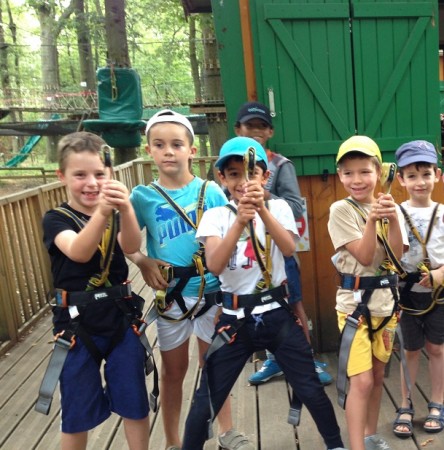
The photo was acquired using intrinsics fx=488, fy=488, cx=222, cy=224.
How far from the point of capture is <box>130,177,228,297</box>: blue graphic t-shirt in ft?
7.41

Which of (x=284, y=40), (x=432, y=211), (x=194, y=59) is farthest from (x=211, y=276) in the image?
(x=194, y=59)

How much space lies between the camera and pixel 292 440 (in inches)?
102

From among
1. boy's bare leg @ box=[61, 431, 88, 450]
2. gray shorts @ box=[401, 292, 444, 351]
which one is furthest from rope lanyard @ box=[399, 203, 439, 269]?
boy's bare leg @ box=[61, 431, 88, 450]

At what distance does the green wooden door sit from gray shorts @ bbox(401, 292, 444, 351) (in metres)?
1.15

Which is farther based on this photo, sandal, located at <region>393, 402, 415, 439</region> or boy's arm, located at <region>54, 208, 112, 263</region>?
sandal, located at <region>393, 402, 415, 439</region>

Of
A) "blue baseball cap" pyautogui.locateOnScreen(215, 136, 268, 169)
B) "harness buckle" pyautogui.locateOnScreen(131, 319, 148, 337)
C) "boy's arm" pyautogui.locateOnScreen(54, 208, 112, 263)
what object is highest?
"blue baseball cap" pyautogui.locateOnScreen(215, 136, 268, 169)

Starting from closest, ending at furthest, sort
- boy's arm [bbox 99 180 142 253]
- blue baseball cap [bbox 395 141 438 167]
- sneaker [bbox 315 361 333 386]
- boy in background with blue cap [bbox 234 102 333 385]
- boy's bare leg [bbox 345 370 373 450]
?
boy's arm [bbox 99 180 142 253]
boy's bare leg [bbox 345 370 373 450]
blue baseball cap [bbox 395 141 438 167]
boy in background with blue cap [bbox 234 102 333 385]
sneaker [bbox 315 361 333 386]

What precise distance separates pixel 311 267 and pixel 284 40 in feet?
5.09

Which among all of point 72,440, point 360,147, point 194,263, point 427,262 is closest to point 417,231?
point 427,262

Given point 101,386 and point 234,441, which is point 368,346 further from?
point 101,386

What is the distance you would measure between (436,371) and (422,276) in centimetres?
56

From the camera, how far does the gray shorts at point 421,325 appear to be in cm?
255

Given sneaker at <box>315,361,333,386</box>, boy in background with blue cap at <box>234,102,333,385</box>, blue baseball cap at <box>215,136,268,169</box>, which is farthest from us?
sneaker at <box>315,361,333,386</box>

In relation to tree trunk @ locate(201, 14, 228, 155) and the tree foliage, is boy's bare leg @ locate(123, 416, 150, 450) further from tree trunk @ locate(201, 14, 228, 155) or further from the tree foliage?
the tree foliage
